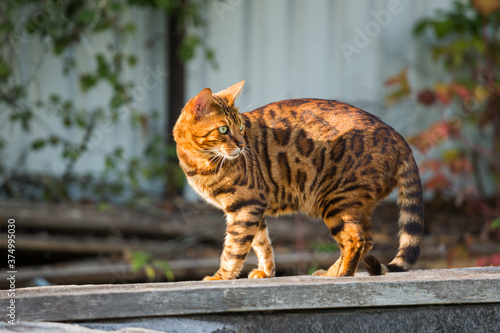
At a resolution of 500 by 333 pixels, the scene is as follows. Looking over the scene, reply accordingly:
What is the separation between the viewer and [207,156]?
2.87 metres

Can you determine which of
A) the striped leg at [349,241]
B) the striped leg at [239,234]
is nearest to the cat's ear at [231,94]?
the striped leg at [239,234]

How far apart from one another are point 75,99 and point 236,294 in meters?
4.25

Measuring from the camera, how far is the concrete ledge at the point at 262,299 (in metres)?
2.20

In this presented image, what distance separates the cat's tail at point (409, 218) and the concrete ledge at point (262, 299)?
22 cm

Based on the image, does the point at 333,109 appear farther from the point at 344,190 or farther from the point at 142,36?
the point at 142,36

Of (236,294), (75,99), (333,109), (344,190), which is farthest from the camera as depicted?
(75,99)

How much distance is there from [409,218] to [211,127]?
3.28 ft

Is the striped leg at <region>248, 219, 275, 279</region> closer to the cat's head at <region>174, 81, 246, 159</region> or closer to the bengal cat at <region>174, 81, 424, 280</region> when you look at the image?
the bengal cat at <region>174, 81, 424, 280</region>

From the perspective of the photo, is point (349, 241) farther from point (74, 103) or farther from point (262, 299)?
point (74, 103)

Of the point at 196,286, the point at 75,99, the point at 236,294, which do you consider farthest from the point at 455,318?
the point at 75,99

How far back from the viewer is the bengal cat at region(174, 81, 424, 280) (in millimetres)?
2768

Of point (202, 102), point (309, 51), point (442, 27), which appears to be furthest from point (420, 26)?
point (202, 102)

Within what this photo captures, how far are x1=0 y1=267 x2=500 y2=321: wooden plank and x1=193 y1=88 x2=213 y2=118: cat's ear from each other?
2.71 ft

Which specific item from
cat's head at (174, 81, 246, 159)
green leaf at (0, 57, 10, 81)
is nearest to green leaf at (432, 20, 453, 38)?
cat's head at (174, 81, 246, 159)
